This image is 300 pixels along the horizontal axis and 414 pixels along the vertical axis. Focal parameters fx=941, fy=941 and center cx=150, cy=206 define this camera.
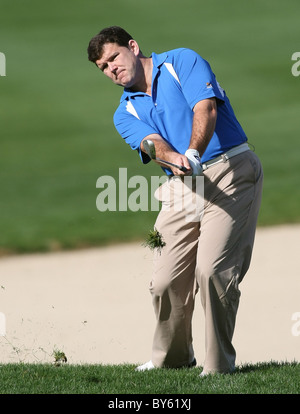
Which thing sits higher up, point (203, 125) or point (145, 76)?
point (145, 76)

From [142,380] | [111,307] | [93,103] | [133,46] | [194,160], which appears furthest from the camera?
[93,103]

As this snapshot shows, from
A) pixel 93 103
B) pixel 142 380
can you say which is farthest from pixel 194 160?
pixel 93 103

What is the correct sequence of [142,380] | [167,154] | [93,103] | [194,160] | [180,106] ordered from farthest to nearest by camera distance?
[93,103], [180,106], [142,380], [167,154], [194,160]

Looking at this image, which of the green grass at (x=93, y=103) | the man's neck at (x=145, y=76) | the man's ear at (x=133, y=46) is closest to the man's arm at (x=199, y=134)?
the man's neck at (x=145, y=76)

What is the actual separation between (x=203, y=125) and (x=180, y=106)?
39 centimetres

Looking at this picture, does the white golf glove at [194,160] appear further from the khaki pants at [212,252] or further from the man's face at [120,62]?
the man's face at [120,62]

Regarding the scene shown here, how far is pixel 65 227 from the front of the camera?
11.7 metres

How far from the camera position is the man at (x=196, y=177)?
6055 millimetres

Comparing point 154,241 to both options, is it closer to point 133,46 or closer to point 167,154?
point 167,154

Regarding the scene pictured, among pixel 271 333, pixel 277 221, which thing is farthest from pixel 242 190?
pixel 277 221

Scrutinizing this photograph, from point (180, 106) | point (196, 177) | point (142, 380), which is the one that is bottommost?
point (142, 380)

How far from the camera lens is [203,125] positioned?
5789 mm

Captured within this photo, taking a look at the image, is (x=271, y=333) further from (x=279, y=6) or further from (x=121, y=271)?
(x=279, y=6)

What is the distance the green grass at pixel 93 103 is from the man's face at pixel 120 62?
4.90m
